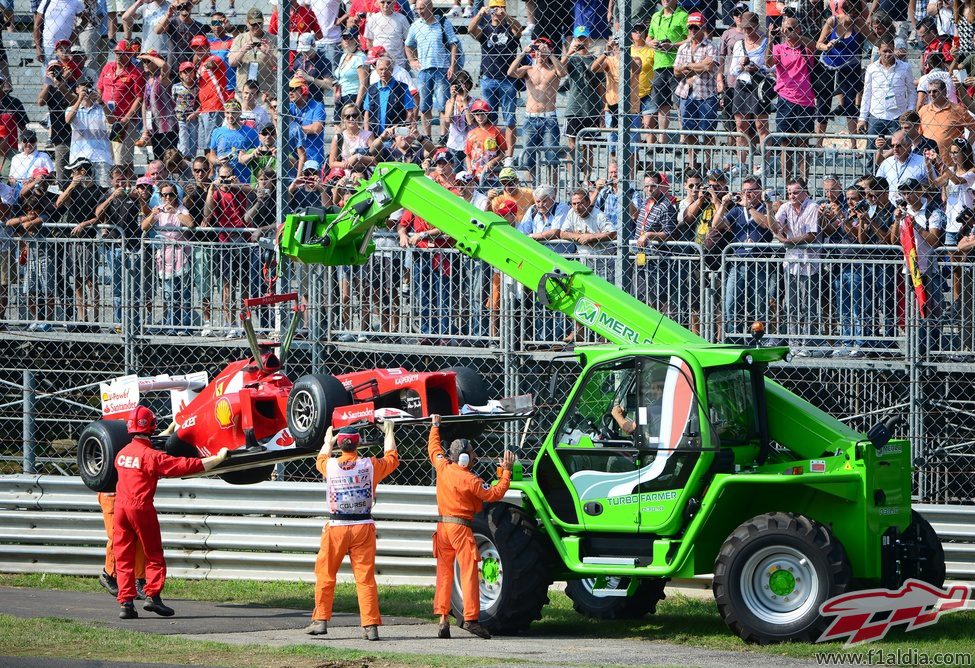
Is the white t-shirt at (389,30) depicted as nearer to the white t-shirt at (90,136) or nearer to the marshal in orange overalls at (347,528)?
the white t-shirt at (90,136)

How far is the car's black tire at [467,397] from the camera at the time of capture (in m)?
10.1

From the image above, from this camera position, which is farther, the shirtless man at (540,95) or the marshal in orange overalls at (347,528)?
the shirtless man at (540,95)

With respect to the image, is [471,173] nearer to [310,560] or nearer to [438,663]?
[310,560]

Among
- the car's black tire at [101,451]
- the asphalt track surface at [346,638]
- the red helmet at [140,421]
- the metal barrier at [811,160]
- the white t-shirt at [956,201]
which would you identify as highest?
the metal barrier at [811,160]

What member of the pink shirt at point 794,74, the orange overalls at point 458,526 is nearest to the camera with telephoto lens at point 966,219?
the pink shirt at point 794,74

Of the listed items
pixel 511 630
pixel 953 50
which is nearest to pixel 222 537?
pixel 511 630

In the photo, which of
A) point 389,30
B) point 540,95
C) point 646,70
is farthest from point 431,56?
point 646,70

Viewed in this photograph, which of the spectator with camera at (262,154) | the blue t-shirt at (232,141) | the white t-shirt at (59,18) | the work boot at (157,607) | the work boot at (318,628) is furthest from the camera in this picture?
the white t-shirt at (59,18)

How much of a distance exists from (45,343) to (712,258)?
6484mm

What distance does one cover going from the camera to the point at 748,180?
12.7 meters

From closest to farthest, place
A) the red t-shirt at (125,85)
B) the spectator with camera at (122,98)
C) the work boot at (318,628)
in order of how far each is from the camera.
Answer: the work boot at (318,628), the spectator with camera at (122,98), the red t-shirt at (125,85)

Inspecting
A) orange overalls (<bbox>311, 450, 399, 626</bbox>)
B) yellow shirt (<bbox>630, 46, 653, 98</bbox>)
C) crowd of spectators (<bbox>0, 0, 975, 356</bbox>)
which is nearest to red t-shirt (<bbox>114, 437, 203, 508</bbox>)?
orange overalls (<bbox>311, 450, 399, 626</bbox>)

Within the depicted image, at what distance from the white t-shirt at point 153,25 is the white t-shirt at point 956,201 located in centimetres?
801

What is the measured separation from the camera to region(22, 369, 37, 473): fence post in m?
12.3
